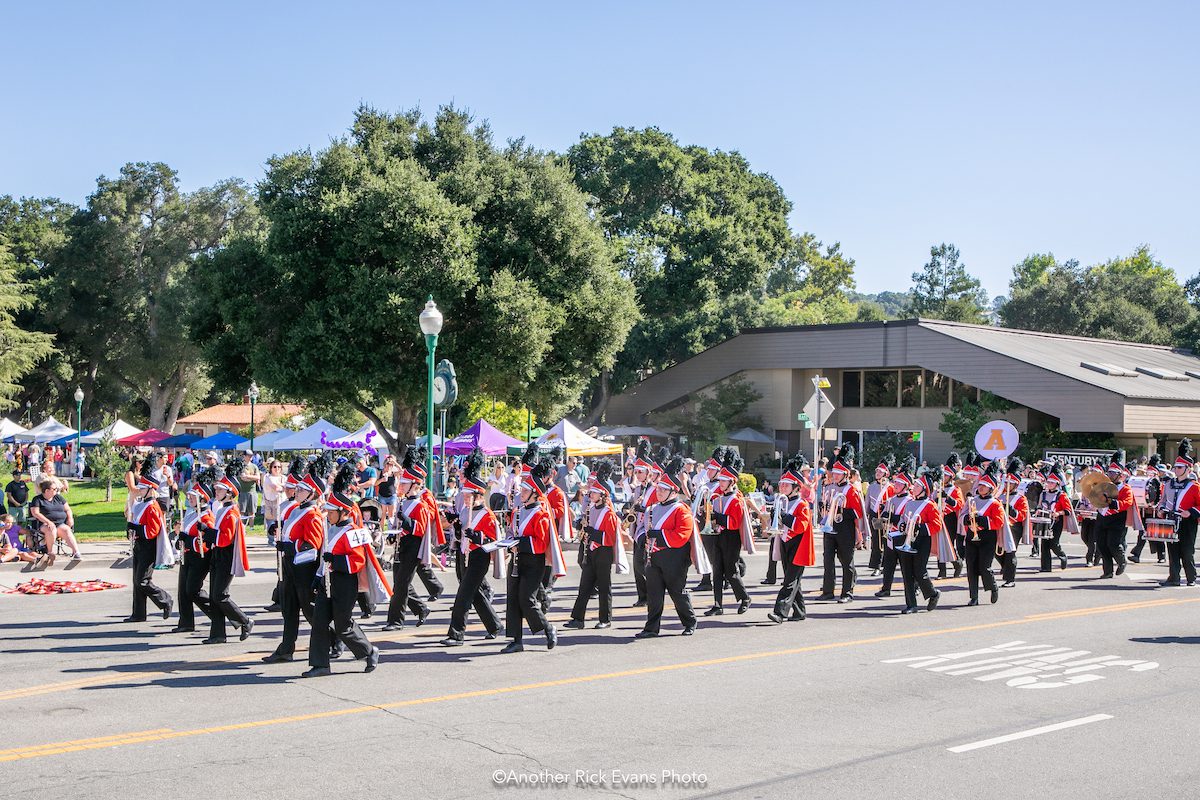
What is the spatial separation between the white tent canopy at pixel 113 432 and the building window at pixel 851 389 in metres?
25.9

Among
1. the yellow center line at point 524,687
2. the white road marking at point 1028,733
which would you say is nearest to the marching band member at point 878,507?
the yellow center line at point 524,687

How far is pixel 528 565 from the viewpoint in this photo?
11.3 meters

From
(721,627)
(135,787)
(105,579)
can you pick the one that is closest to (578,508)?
(721,627)

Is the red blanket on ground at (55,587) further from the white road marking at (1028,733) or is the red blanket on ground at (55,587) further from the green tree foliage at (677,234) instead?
the green tree foliage at (677,234)

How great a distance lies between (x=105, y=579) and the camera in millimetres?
Answer: 16391

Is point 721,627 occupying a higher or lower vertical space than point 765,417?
lower

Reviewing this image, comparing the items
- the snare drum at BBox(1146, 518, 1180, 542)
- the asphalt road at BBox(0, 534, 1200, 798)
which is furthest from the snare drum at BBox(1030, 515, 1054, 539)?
the asphalt road at BBox(0, 534, 1200, 798)

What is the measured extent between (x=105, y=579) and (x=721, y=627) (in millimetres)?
8955

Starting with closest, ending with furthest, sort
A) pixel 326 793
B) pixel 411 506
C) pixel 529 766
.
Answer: pixel 326 793 → pixel 529 766 → pixel 411 506

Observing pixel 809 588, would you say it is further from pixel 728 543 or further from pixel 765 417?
pixel 765 417

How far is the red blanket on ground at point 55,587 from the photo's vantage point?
1491 cm

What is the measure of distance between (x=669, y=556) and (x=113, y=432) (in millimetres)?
29895

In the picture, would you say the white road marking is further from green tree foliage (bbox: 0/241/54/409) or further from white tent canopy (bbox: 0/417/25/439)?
green tree foliage (bbox: 0/241/54/409)

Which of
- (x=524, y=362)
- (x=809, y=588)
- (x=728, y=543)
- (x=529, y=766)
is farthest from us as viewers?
(x=524, y=362)
